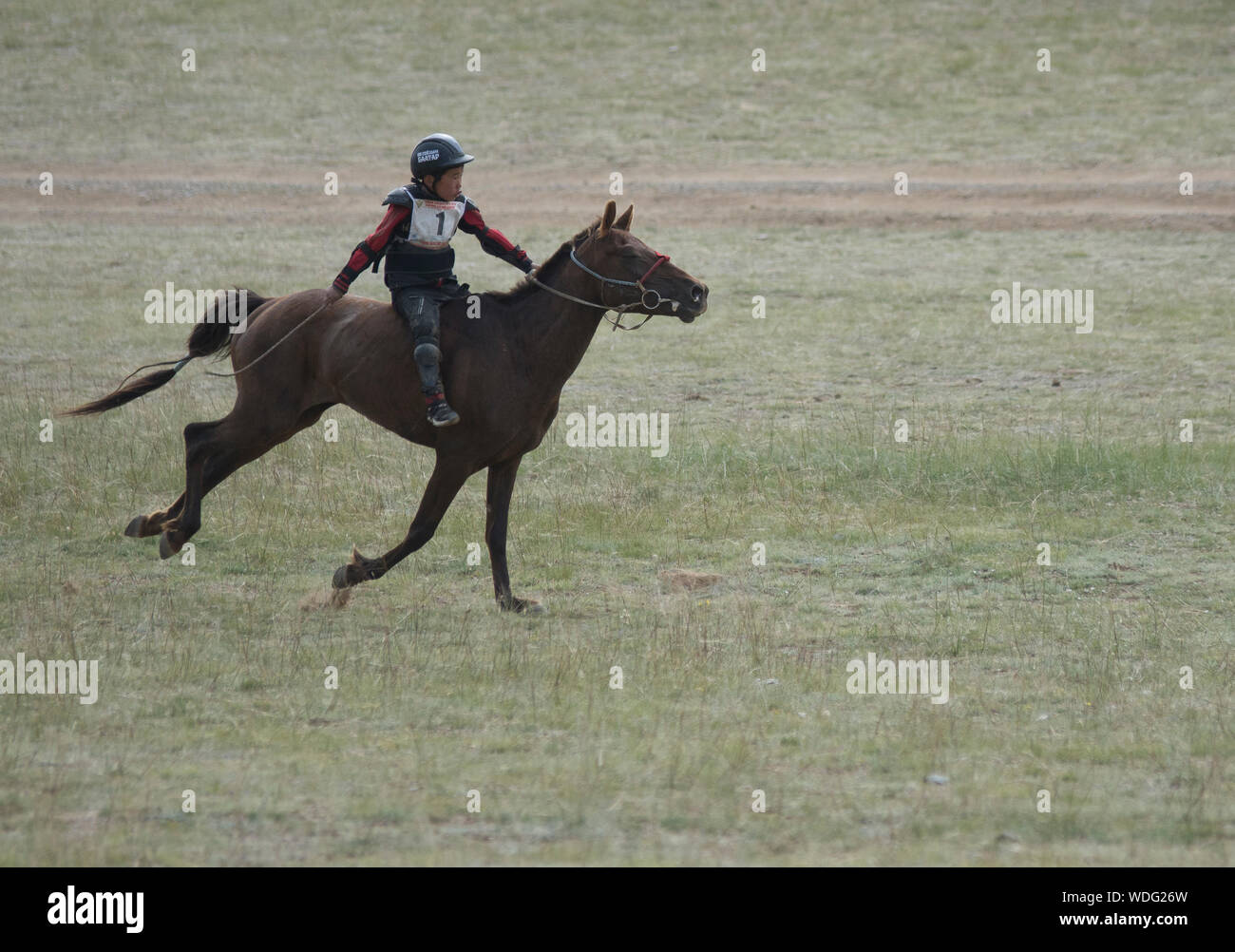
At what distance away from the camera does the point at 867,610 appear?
9.69m

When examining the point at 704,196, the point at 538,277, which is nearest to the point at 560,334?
the point at 538,277

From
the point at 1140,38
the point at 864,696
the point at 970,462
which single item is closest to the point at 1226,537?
the point at 970,462

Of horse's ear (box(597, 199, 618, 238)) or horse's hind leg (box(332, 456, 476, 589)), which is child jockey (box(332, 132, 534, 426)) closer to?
horse's hind leg (box(332, 456, 476, 589))

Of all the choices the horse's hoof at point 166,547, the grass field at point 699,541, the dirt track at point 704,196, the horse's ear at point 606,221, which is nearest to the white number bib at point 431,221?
the horse's ear at point 606,221

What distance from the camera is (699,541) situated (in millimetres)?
11367

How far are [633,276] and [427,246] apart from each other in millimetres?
1387

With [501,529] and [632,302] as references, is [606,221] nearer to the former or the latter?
[632,302]

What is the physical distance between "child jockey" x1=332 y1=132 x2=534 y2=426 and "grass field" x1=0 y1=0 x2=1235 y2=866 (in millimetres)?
1794

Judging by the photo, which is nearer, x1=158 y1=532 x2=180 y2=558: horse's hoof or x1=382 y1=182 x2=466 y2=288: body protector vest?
x1=382 y1=182 x2=466 y2=288: body protector vest

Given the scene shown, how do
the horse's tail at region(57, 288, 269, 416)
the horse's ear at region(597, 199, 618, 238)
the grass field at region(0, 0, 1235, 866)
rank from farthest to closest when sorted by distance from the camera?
the horse's tail at region(57, 288, 269, 416) < the horse's ear at region(597, 199, 618, 238) < the grass field at region(0, 0, 1235, 866)

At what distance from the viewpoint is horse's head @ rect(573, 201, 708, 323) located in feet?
29.5

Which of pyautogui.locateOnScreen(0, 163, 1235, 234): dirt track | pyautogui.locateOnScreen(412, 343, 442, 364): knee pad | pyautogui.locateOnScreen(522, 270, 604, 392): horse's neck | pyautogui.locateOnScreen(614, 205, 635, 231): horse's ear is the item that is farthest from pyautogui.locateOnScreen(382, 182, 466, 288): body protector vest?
pyautogui.locateOnScreen(0, 163, 1235, 234): dirt track

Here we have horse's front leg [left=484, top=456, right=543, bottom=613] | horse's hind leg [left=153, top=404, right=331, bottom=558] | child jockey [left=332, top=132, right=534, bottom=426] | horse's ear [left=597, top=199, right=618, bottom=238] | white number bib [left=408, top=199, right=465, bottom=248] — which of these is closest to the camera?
horse's ear [left=597, top=199, right=618, bottom=238]

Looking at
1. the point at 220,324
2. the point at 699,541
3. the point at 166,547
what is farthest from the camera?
the point at 699,541
